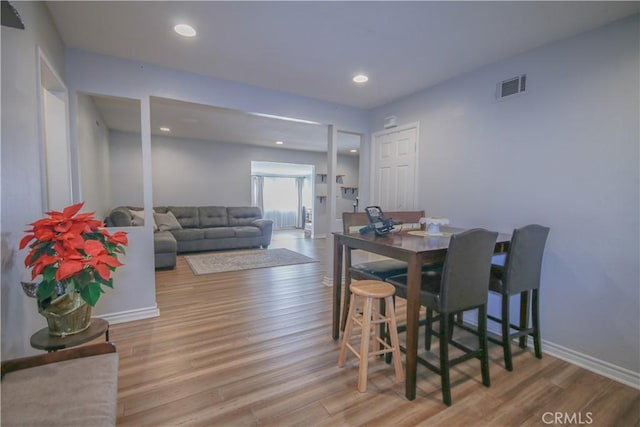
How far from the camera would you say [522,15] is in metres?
1.98

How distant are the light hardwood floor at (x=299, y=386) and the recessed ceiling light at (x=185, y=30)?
243 centimetres

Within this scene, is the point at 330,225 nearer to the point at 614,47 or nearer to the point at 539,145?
the point at 539,145

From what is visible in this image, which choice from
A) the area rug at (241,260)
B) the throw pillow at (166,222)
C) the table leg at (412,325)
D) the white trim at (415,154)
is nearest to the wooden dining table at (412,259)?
the table leg at (412,325)

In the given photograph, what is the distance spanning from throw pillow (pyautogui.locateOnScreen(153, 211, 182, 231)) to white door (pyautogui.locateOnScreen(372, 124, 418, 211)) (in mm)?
4147

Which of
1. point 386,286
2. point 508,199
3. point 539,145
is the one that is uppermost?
point 539,145

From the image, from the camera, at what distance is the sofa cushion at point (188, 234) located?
583cm

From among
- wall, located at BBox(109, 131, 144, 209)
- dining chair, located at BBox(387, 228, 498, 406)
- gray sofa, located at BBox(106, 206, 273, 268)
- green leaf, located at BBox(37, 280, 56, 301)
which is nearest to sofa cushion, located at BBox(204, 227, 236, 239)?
gray sofa, located at BBox(106, 206, 273, 268)

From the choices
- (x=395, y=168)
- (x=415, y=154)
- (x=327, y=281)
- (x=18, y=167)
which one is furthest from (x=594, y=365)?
(x=18, y=167)

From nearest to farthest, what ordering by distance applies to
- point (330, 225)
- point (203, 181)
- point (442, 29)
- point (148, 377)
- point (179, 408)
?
point (179, 408)
point (148, 377)
point (442, 29)
point (330, 225)
point (203, 181)

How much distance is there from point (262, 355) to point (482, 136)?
2.74 metres

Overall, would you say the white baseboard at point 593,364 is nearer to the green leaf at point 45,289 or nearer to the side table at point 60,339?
the side table at point 60,339

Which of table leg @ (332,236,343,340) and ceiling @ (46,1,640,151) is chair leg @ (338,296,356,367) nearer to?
table leg @ (332,236,343,340)

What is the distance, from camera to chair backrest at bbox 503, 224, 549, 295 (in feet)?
6.78

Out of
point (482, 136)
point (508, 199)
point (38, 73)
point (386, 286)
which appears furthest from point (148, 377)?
point (482, 136)
